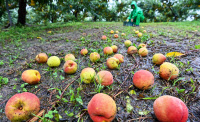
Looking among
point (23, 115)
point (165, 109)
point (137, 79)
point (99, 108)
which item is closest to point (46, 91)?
point (23, 115)

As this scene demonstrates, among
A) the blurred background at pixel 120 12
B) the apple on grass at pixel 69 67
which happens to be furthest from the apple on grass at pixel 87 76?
the blurred background at pixel 120 12

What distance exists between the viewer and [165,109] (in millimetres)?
1028

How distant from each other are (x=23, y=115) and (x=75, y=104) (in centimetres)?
52

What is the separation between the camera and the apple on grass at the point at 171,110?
984 millimetres

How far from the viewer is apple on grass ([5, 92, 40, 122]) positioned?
1086 millimetres

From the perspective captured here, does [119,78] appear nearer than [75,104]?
No

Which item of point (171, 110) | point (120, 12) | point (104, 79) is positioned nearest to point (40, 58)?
point (104, 79)

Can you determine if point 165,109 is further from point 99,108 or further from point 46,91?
point 46,91

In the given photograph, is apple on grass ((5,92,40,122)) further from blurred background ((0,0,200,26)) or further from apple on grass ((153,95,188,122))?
blurred background ((0,0,200,26))

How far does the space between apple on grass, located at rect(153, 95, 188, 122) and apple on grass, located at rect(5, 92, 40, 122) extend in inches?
49.8

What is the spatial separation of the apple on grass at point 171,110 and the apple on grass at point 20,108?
1.27 meters

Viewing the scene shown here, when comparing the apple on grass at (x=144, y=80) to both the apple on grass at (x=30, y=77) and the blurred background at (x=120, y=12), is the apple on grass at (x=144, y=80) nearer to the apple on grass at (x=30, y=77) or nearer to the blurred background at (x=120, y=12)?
the apple on grass at (x=30, y=77)

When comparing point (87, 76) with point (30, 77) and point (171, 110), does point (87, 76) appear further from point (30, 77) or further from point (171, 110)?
point (171, 110)

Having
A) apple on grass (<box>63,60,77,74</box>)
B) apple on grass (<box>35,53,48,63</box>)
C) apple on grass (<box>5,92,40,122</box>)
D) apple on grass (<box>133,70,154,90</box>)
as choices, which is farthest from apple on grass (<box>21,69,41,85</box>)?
apple on grass (<box>133,70,154,90</box>)
